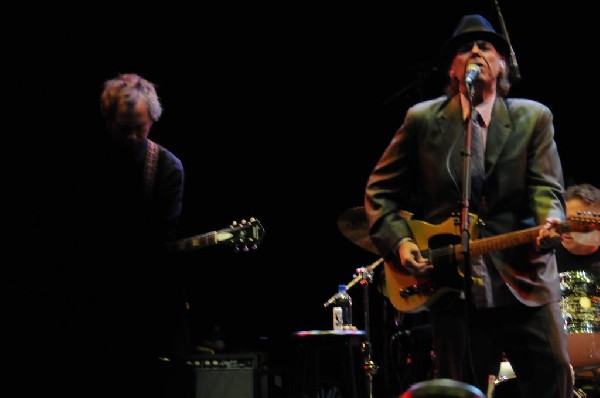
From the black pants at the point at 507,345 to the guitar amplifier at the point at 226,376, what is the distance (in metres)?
2.45

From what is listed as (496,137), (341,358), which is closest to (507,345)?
(496,137)

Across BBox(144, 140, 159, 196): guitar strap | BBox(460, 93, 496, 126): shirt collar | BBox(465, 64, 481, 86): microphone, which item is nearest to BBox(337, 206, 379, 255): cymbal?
BBox(144, 140, 159, 196): guitar strap

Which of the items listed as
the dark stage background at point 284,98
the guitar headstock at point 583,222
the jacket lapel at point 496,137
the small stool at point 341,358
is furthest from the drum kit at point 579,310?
the guitar headstock at point 583,222

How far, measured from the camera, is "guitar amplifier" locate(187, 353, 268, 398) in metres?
5.05

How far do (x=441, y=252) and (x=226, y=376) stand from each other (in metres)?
2.58

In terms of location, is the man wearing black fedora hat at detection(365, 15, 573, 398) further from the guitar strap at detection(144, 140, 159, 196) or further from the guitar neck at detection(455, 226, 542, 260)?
the guitar strap at detection(144, 140, 159, 196)

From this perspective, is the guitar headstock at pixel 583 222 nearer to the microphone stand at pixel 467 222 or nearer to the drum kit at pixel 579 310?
the microphone stand at pixel 467 222

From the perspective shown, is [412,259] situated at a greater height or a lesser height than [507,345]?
greater

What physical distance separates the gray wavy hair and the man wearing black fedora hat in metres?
1.45

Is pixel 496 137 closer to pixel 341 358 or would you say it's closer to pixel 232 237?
pixel 232 237

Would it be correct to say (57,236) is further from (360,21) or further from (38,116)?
(360,21)

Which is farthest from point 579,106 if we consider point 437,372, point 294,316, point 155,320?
point 155,320

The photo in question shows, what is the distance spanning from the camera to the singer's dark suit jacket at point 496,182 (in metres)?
2.85

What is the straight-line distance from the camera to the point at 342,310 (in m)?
7.25
